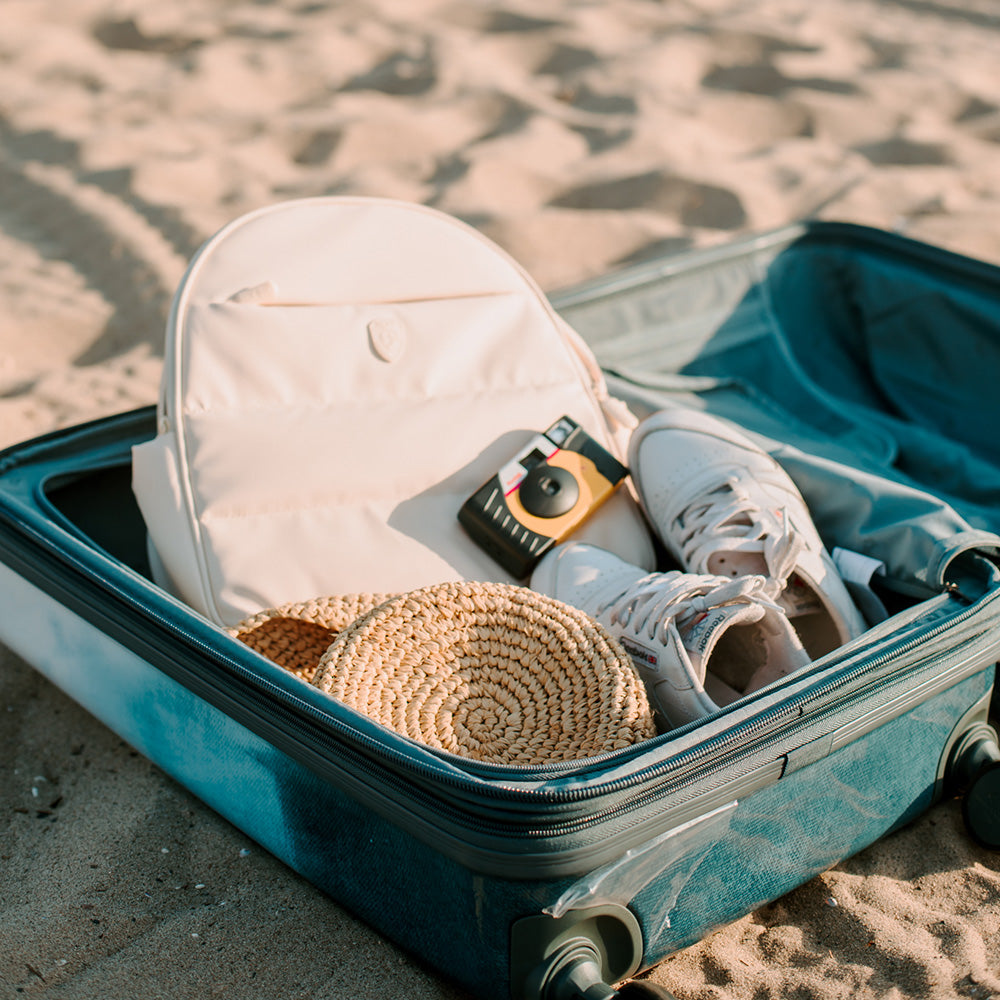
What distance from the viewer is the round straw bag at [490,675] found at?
1176mm

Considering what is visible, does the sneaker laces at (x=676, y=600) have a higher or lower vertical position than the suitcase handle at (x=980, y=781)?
higher

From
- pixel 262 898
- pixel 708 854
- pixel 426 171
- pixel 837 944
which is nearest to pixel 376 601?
pixel 262 898

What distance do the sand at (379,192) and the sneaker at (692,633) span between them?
254mm

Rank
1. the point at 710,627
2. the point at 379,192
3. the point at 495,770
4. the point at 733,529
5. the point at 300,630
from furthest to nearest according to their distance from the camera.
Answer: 1. the point at 379,192
2. the point at 733,529
3. the point at 300,630
4. the point at 710,627
5. the point at 495,770

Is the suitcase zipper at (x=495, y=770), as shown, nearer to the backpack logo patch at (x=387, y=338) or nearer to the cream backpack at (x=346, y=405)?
the cream backpack at (x=346, y=405)

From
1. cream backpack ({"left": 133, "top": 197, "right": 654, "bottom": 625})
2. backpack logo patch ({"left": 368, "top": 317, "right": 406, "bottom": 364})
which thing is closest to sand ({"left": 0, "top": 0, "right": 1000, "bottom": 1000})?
cream backpack ({"left": 133, "top": 197, "right": 654, "bottom": 625})

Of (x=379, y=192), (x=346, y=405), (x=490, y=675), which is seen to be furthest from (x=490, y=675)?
(x=379, y=192)

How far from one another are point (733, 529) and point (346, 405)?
0.55 m

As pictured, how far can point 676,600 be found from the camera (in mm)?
1286

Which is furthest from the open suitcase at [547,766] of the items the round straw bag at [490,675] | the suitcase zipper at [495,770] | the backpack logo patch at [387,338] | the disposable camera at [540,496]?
the backpack logo patch at [387,338]

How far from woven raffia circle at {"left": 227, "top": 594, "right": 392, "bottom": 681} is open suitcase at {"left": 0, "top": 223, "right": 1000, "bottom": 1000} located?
116 mm

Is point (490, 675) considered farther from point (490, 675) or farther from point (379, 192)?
point (379, 192)

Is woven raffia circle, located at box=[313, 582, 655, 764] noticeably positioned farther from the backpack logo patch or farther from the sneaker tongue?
the backpack logo patch

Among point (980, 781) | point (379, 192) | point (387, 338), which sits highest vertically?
point (387, 338)
